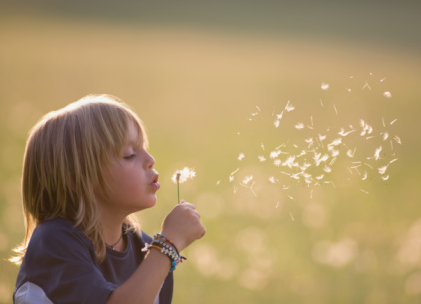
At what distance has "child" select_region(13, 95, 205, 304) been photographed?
2283 mm

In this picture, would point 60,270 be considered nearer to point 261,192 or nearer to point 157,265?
point 157,265

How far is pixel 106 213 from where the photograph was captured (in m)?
2.50

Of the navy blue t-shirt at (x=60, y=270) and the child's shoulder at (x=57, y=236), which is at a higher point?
the child's shoulder at (x=57, y=236)

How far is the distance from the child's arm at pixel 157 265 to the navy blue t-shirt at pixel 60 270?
59mm

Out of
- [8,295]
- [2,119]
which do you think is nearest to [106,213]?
[8,295]

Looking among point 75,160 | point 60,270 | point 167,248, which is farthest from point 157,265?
point 75,160

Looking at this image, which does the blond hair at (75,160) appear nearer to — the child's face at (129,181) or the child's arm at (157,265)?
the child's face at (129,181)

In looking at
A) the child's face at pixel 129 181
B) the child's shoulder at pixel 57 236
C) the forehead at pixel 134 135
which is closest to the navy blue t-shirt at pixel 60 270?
the child's shoulder at pixel 57 236

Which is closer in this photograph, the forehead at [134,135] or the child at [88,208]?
the child at [88,208]

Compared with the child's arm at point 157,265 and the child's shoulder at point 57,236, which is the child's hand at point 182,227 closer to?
the child's arm at point 157,265

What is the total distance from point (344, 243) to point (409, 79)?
18.4 ft

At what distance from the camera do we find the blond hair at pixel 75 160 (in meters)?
2.41

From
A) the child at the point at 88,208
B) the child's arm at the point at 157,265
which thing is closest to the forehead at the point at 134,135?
the child at the point at 88,208

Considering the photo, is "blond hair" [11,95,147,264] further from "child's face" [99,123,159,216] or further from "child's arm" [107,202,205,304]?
"child's arm" [107,202,205,304]
